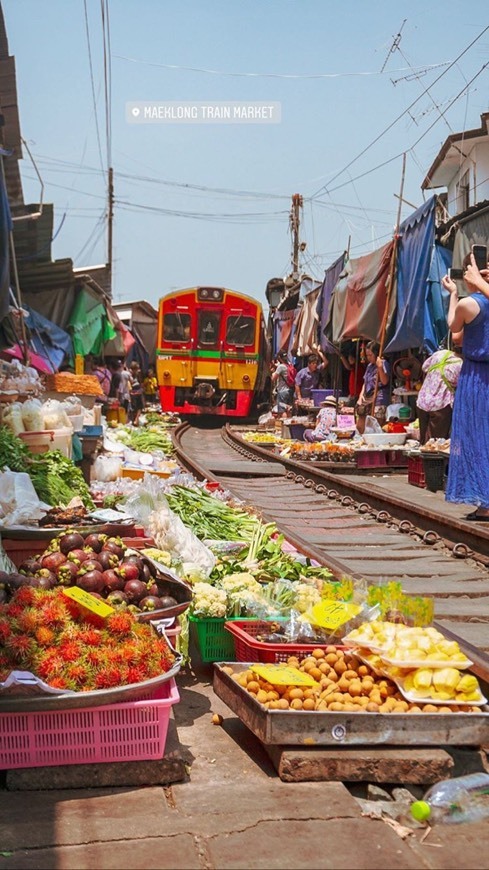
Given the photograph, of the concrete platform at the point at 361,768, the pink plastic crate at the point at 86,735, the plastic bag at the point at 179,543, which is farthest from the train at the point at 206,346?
the concrete platform at the point at 361,768

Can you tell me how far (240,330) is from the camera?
24469mm

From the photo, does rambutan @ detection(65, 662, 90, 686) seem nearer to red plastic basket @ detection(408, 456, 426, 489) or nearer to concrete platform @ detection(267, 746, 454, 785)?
concrete platform @ detection(267, 746, 454, 785)

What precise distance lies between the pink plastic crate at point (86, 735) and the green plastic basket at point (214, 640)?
46.7 inches

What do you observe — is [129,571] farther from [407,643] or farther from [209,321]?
[209,321]

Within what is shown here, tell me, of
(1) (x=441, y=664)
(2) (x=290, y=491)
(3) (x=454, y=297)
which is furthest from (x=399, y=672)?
(2) (x=290, y=491)

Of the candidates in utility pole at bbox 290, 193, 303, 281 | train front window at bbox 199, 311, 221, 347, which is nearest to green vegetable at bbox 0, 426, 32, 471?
train front window at bbox 199, 311, 221, 347

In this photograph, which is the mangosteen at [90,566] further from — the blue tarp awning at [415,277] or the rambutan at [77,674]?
the blue tarp awning at [415,277]

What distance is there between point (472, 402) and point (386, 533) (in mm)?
1522

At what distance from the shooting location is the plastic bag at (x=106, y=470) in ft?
34.1

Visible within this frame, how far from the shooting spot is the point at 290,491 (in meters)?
11.8

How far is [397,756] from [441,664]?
1.53ft

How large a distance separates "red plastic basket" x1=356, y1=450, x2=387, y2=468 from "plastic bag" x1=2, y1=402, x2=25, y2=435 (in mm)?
6625

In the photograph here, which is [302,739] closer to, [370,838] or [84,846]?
[370,838]

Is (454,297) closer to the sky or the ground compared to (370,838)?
closer to the sky
